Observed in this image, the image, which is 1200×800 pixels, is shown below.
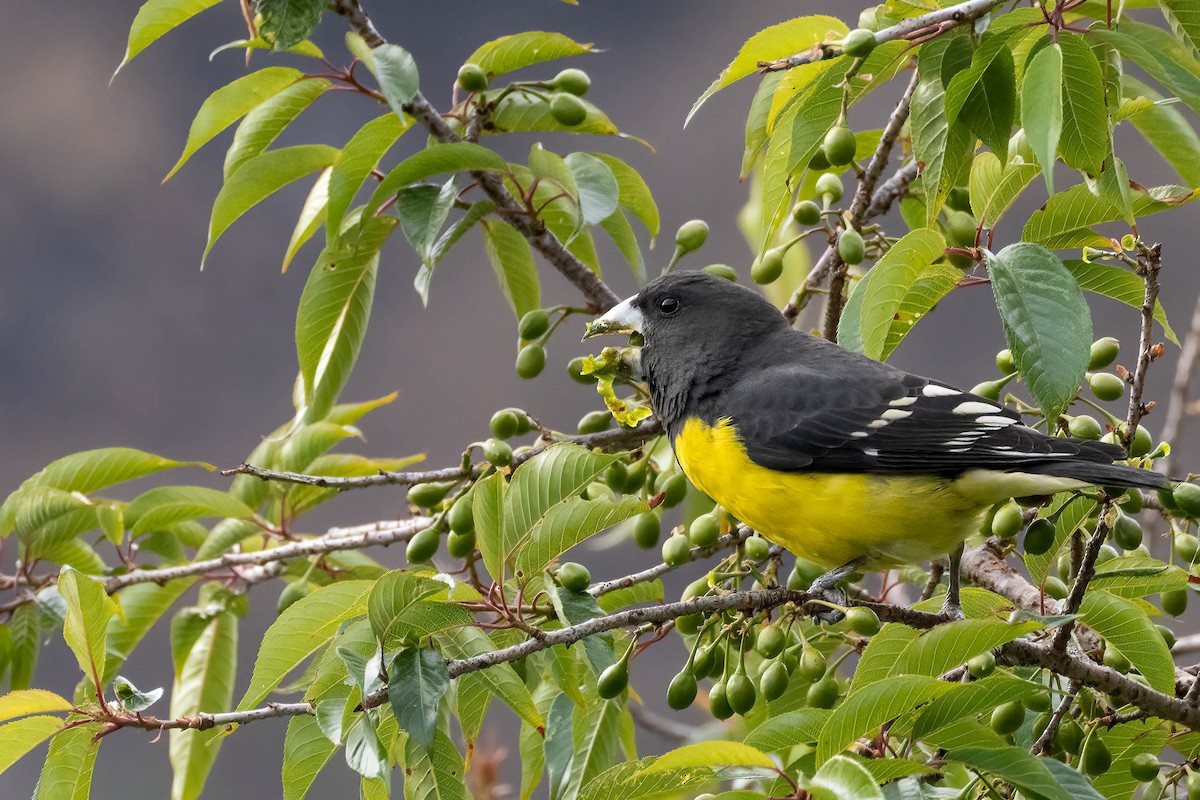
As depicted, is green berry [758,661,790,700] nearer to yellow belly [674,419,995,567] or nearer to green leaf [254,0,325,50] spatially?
yellow belly [674,419,995,567]

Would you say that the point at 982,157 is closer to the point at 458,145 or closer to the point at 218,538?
the point at 458,145

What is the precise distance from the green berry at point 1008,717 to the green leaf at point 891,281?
615 mm

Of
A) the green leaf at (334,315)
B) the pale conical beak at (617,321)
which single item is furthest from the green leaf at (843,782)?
the green leaf at (334,315)

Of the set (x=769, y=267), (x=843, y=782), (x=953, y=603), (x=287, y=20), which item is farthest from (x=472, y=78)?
(x=843, y=782)

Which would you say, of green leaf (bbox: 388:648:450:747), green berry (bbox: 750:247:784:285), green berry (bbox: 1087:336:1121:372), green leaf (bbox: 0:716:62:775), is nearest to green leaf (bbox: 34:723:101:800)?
green leaf (bbox: 0:716:62:775)

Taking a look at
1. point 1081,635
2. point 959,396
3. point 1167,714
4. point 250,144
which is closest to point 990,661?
point 1167,714

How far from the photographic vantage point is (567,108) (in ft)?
8.18

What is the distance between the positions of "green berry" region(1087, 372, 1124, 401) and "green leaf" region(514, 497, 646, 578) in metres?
0.89

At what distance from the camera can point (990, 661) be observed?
1742mm

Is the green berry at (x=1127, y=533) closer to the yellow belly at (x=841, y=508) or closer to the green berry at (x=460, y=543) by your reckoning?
the yellow belly at (x=841, y=508)

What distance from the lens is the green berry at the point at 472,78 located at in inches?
96.5

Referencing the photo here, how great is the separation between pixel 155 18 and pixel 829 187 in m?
1.41

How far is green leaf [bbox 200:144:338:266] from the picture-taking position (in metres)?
2.56

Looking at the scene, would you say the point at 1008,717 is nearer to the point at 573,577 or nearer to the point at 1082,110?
the point at 573,577
